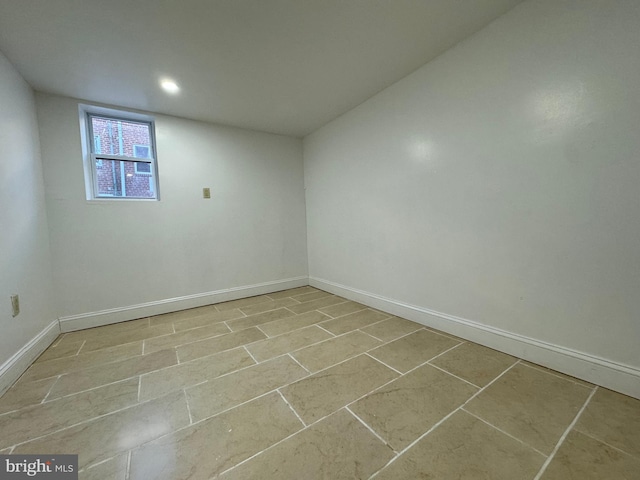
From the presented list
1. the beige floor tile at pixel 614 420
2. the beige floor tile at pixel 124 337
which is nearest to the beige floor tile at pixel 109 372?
the beige floor tile at pixel 124 337

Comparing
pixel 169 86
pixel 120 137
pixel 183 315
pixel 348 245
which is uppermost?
pixel 169 86

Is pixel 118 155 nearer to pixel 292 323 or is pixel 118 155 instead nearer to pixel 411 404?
pixel 292 323

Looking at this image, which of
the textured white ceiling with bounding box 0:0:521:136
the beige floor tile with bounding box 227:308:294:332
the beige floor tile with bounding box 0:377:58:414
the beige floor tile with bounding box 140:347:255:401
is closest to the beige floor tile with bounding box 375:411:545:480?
the beige floor tile with bounding box 140:347:255:401

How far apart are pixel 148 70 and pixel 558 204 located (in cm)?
303

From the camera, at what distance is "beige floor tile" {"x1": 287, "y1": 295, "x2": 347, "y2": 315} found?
2.68 meters

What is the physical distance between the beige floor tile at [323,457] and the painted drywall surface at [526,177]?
131 centimetres

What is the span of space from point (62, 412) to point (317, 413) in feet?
4.35

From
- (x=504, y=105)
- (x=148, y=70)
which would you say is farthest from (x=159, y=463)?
(x=504, y=105)

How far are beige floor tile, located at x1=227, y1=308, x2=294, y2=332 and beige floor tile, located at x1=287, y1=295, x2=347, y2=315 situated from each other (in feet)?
0.30

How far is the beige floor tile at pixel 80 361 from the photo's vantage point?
162 cm

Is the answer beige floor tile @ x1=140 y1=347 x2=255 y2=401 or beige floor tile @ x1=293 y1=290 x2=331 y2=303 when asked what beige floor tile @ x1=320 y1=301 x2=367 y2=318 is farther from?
beige floor tile @ x1=140 y1=347 x2=255 y2=401

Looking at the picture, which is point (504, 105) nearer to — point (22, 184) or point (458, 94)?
point (458, 94)

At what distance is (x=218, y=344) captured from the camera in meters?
1.96


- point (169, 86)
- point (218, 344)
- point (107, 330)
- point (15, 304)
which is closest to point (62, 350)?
point (107, 330)
